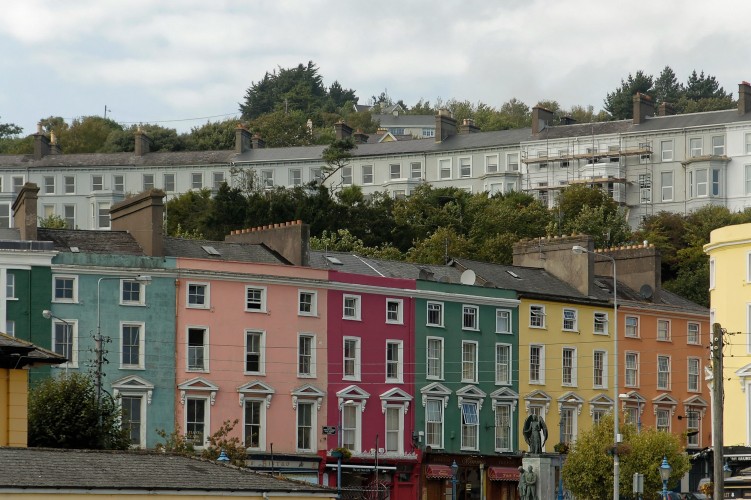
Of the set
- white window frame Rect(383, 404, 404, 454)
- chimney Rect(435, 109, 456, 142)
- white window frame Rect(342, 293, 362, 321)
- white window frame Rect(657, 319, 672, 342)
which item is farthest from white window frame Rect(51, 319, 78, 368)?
chimney Rect(435, 109, 456, 142)

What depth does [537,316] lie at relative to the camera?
8556 centimetres

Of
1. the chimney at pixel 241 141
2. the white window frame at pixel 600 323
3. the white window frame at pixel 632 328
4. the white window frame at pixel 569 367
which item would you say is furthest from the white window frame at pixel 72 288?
the chimney at pixel 241 141

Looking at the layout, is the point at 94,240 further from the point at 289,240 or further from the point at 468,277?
the point at 468,277

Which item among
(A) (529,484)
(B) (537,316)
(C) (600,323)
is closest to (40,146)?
(C) (600,323)

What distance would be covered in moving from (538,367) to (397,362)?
371 inches

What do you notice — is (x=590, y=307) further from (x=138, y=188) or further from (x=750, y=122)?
(x=138, y=188)

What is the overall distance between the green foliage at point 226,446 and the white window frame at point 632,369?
84.4 feet

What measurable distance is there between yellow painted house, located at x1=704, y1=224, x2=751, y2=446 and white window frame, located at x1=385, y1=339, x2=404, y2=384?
15.0 meters

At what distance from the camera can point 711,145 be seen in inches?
5684

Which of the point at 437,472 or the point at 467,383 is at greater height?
the point at 467,383

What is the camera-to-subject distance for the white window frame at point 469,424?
81.1 metres

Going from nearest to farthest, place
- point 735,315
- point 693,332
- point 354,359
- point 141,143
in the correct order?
point 735,315 → point 354,359 → point 693,332 → point 141,143

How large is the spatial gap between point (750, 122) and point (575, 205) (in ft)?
60.3

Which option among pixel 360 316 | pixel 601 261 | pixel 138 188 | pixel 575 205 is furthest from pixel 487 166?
pixel 360 316
